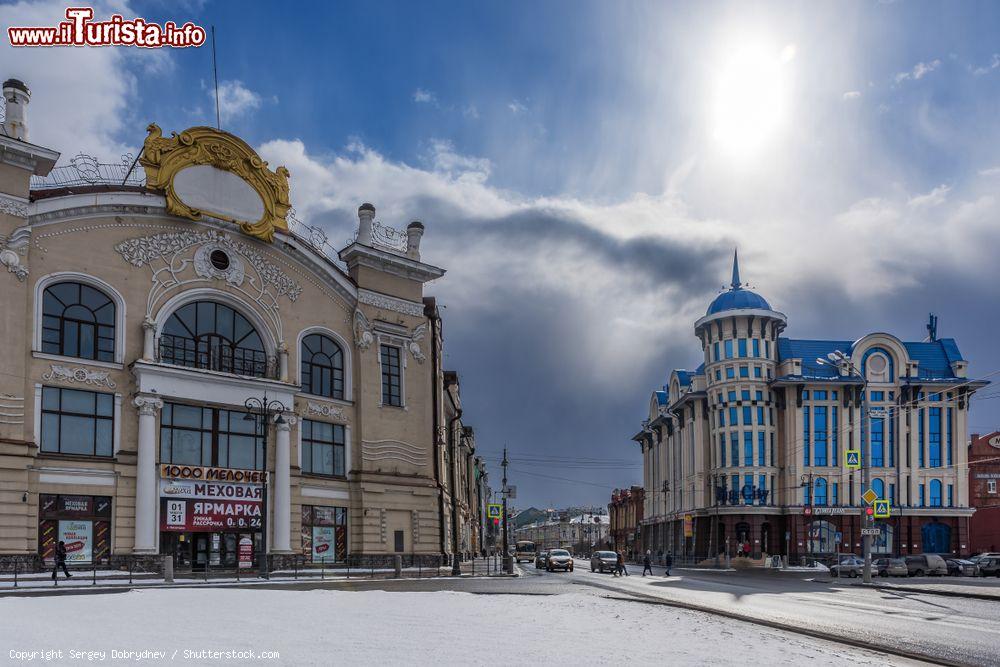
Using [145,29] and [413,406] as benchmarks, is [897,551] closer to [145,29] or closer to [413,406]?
[413,406]

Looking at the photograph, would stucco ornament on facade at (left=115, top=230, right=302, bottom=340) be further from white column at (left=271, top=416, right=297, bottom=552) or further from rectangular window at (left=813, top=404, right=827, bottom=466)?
rectangular window at (left=813, top=404, right=827, bottom=466)

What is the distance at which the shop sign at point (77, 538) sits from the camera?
36.8m

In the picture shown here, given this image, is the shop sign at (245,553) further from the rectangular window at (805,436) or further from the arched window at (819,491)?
the arched window at (819,491)

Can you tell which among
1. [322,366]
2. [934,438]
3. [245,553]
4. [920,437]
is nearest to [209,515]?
[245,553]

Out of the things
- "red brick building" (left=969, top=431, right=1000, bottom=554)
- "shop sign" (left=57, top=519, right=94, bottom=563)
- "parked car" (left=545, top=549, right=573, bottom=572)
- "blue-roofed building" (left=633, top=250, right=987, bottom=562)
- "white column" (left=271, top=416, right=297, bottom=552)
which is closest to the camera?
"shop sign" (left=57, top=519, right=94, bottom=563)

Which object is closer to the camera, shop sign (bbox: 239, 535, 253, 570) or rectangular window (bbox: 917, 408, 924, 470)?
shop sign (bbox: 239, 535, 253, 570)

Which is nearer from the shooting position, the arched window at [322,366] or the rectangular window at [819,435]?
the arched window at [322,366]

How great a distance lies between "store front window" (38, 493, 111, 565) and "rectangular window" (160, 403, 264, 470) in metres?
3.42

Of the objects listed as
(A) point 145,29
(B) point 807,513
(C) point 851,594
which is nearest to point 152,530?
(A) point 145,29

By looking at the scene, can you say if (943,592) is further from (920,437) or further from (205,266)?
(920,437)

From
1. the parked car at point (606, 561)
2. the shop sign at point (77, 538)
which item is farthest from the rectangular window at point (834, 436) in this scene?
the shop sign at point (77, 538)

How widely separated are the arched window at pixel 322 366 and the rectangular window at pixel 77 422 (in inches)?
401

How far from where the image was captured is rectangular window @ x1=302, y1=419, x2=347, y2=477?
1818 inches

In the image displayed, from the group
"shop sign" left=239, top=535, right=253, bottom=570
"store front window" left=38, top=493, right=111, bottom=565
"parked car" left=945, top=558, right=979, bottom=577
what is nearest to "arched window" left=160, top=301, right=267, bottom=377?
"store front window" left=38, top=493, right=111, bottom=565
